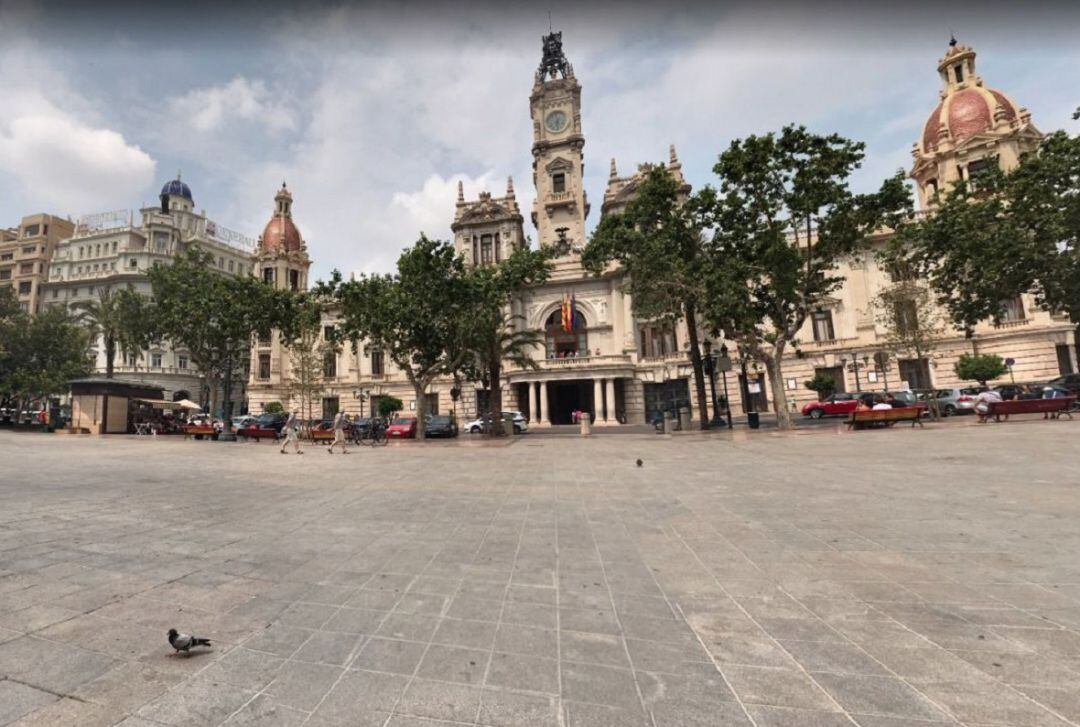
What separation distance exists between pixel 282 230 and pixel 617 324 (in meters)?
44.1

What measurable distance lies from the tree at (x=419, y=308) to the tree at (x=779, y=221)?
522 inches

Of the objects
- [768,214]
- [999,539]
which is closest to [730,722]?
[999,539]

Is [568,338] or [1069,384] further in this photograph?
[568,338]

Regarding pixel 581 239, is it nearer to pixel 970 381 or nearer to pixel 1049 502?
pixel 970 381

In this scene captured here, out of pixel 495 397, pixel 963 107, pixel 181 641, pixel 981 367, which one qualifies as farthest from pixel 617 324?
pixel 181 641

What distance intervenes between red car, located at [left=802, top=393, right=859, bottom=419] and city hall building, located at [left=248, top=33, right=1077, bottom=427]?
3.31 metres

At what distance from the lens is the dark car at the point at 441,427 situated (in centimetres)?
3078

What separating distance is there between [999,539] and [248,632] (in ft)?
24.2

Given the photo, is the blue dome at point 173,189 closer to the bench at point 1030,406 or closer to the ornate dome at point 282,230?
the ornate dome at point 282,230

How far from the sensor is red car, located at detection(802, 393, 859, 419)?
3105 cm

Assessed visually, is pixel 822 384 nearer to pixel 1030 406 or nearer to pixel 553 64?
pixel 1030 406

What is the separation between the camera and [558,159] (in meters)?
51.6

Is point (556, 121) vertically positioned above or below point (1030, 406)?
above

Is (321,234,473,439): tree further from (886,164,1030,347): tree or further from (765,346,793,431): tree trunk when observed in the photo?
(886,164,1030,347): tree
